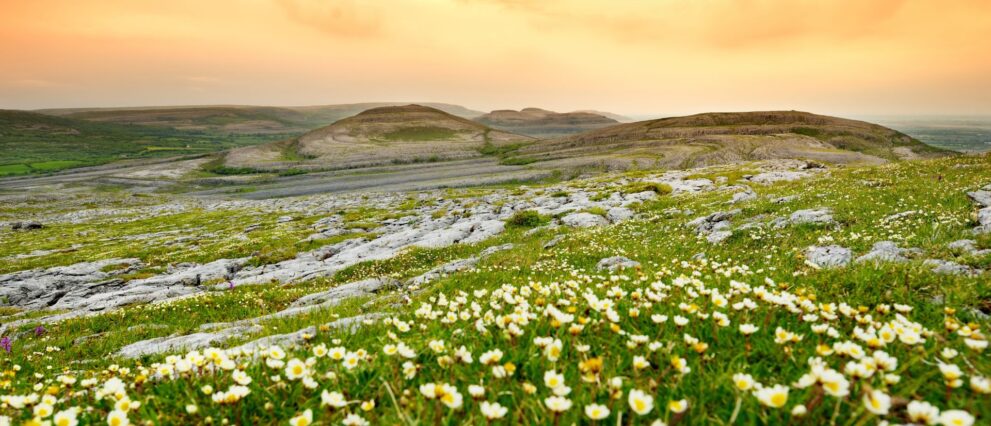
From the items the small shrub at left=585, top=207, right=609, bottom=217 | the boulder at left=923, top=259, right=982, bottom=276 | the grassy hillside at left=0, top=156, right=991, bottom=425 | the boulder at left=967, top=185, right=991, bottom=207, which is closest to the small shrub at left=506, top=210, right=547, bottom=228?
the small shrub at left=585, top=207, right=609, bottom=217

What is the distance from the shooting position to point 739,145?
14062 centimetres

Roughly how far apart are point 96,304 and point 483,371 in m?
29.1

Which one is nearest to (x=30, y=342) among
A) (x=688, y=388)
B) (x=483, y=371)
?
(x=483, y=371)

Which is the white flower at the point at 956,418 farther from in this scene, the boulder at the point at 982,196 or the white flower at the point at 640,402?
the boulder at the point at 982,196

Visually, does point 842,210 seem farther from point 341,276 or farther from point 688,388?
point 341,276

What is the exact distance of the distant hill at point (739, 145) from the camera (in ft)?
410

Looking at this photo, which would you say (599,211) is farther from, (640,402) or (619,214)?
(640,402)

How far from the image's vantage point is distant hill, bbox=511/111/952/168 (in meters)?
125

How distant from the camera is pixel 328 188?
426 ft

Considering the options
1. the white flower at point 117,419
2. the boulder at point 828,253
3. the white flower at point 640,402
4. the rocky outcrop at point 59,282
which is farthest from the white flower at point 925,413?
the rocky outcrop at point 59,282

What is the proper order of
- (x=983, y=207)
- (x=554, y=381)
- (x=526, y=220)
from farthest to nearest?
(x=526, y=220) → (x=983, y=207) → (x=554, y=381)

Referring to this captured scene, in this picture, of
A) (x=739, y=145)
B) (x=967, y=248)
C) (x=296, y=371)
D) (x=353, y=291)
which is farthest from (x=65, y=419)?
(x=739, y=145)

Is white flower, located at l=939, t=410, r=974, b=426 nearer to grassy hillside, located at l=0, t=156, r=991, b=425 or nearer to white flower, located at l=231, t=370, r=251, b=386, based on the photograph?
grassy hillside, located at l=0, t=156, r=991, b=425

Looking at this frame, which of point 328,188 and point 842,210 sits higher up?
point 842,210
